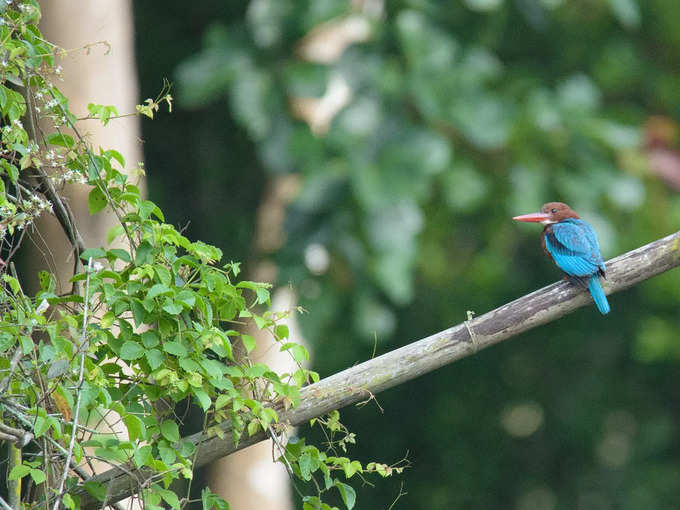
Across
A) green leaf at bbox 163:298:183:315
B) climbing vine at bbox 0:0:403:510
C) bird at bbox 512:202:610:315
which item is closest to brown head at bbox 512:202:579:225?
bird at bbox 512:202:610:315

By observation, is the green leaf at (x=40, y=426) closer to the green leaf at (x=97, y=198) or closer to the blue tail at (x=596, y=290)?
the green leaf at (x=97, y=198)

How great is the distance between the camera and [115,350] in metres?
2.12

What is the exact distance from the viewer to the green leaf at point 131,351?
6.79 ft

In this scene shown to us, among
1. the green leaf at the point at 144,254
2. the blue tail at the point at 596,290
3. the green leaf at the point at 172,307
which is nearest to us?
the green leaf at the point at 172,307

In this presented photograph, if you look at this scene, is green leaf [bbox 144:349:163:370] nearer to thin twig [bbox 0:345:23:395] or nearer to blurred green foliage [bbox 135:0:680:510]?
thin twig [bbox 0:345:23:395]

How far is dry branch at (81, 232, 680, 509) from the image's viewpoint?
7.46 ft

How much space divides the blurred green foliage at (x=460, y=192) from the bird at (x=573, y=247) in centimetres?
74

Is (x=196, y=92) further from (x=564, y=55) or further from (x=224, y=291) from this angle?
(x=224, y=291)

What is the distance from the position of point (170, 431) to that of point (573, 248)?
5.80 feet

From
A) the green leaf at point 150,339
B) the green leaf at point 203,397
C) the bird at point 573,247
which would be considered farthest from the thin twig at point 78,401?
the bird at point 573,247

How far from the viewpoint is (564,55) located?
611cm

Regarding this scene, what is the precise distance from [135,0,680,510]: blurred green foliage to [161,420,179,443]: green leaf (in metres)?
2.42

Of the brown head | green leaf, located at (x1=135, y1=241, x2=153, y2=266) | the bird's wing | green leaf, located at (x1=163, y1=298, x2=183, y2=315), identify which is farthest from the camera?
the brown head

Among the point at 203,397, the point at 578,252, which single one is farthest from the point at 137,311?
the point at 578,252
